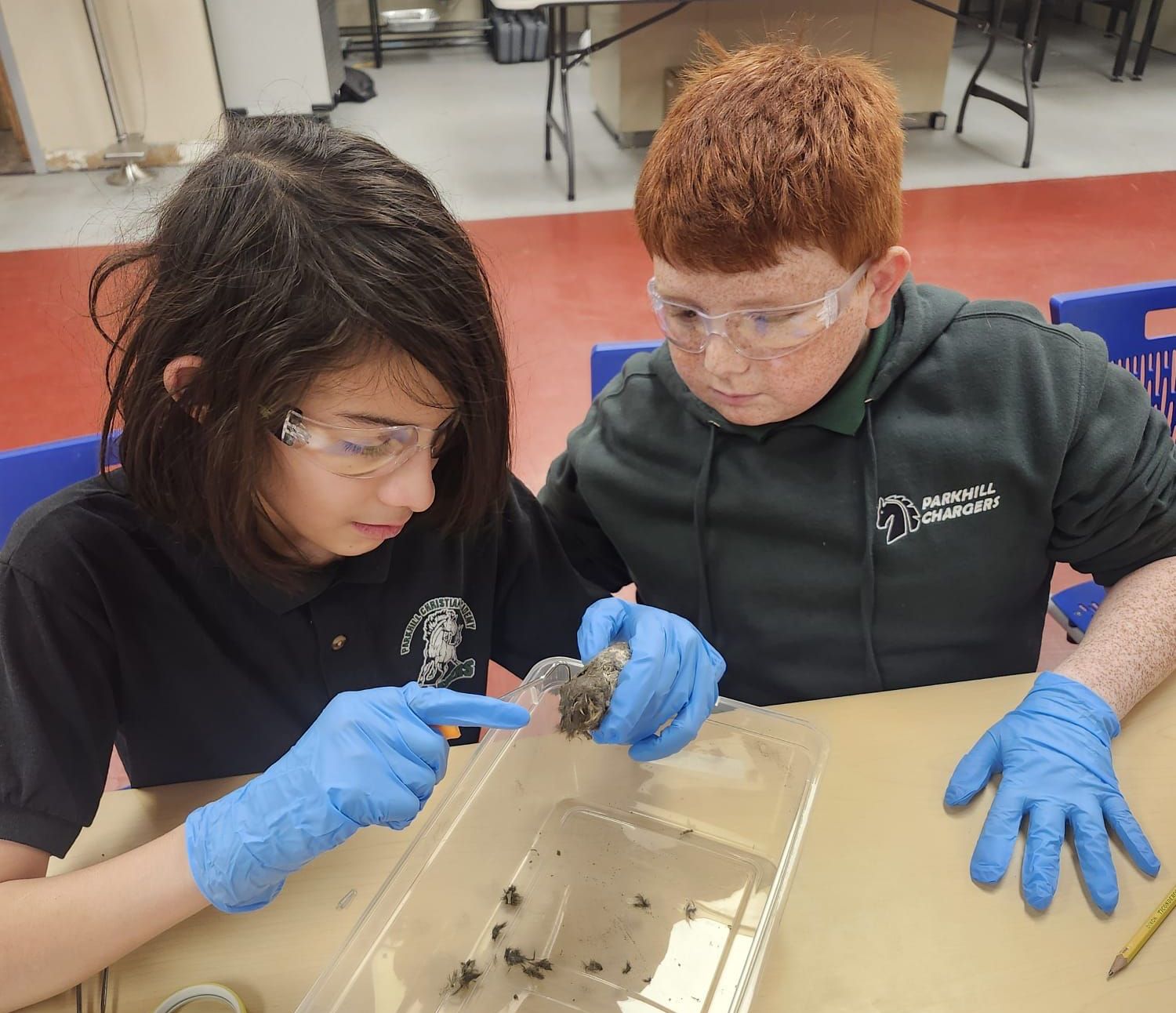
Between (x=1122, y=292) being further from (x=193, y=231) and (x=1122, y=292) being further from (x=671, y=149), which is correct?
(x=193, y=231)

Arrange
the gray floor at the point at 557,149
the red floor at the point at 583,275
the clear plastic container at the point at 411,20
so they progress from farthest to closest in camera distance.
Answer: the clear plastic container at the point at 411,20 < the gray floor at the point at 557,149 < the red floor at the point at 583,275

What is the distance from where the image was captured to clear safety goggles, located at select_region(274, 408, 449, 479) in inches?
35.2

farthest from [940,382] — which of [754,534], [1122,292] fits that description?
[1122,292]

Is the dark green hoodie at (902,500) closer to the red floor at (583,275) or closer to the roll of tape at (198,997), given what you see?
the roll of tape at (198,997)

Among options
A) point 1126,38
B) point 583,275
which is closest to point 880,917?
point 583,275

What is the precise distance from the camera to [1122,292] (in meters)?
1.51

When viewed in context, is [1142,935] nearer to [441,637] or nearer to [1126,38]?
[441,637]

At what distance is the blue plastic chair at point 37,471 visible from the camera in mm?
1175

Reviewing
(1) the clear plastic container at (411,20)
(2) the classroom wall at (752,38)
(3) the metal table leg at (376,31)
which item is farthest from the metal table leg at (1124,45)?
(3) the metal table leg at (376,31)

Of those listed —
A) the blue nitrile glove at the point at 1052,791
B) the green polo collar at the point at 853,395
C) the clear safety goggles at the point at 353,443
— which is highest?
the clear safety goggles at the point at 353,443

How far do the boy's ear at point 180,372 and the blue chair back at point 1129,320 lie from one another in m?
1.21

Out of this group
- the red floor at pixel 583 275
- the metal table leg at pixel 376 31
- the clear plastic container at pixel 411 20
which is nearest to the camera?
the red floor at pixel 583 275

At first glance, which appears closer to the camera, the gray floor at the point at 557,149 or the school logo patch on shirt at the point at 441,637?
the school logo patch on shirt at the point at 441,637

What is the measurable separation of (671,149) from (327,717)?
2.24ft
